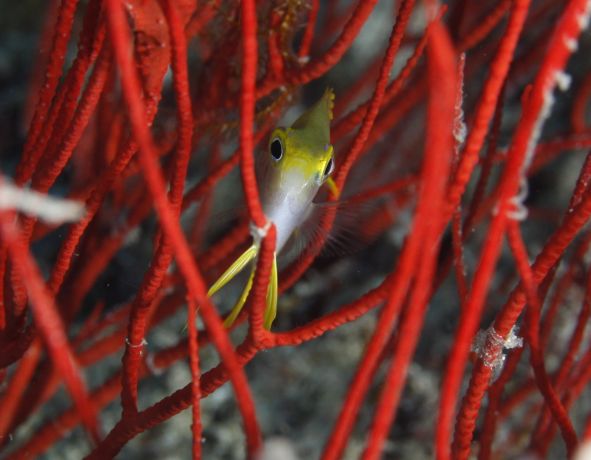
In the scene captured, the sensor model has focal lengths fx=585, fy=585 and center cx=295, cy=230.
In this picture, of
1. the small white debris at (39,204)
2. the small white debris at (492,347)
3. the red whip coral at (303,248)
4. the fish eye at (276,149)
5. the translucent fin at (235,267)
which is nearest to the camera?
the small white debris at (39,204)

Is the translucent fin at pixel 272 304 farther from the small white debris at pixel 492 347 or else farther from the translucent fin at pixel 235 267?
the small white debris at pixel 492 347

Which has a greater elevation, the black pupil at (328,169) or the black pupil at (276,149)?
the black pupil at (276,149)

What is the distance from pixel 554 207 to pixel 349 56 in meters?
1.78

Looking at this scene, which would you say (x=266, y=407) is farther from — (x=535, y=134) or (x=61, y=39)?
(x=535, y=134)

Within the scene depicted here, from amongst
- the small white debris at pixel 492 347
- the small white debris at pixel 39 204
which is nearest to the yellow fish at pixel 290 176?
the small white debris at pixel 492 347

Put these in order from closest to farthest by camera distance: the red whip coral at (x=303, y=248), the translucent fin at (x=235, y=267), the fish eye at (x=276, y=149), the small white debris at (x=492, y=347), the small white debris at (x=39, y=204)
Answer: the small white debris at (x=39, y=204) < the red whip coral at (x=303, y=248) < the small white debris at (x=492, y=347) < the translucent fin at (x=235, y=267) < the fish eye at (x=276, y=149)

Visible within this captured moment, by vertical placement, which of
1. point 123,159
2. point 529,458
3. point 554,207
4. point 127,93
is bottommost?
point 529,458

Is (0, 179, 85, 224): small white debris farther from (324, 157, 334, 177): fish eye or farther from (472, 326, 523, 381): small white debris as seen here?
(324, 157, 334, 177): fish eye

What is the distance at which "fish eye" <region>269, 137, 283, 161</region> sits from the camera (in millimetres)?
1672

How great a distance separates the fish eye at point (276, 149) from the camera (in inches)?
65.8

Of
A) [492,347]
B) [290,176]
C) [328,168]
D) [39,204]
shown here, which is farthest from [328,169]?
[39,204]

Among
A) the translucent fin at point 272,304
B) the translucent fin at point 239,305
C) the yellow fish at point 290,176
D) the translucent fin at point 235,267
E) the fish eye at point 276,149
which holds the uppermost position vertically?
the fish eye at point 276,149

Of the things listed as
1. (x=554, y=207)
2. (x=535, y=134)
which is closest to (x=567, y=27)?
(x=535, y=134)

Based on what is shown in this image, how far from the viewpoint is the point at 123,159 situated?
54.4 inches
